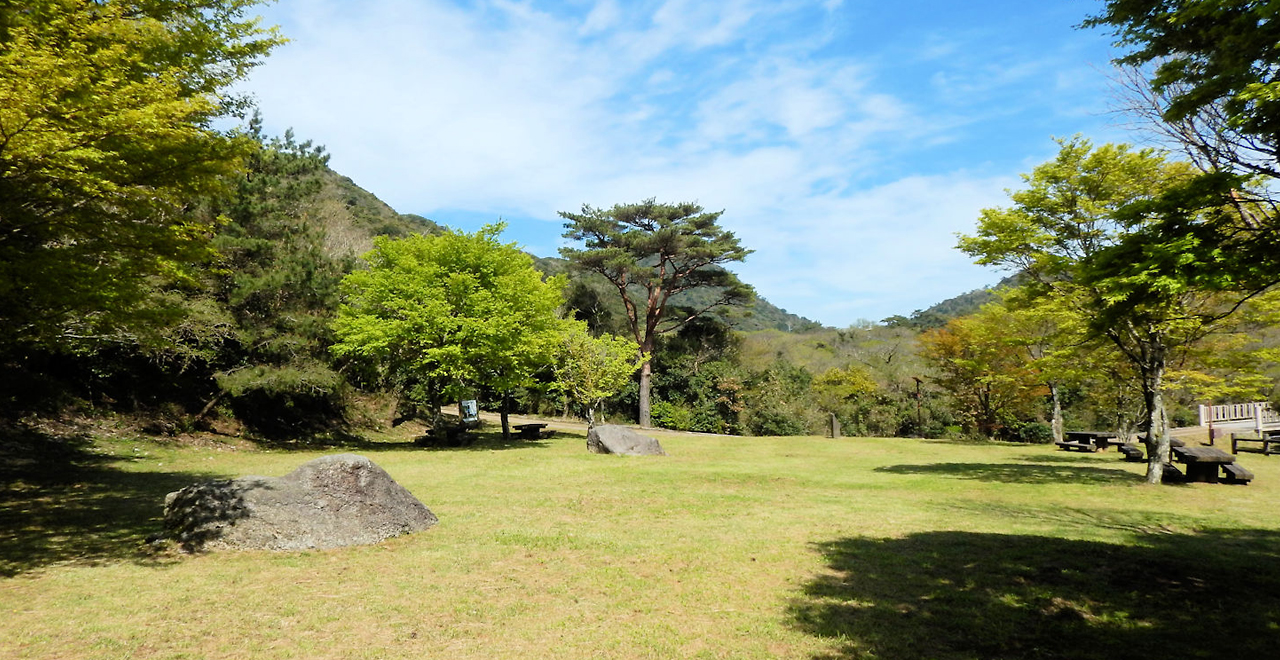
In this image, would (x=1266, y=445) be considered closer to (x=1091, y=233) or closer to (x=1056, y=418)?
(x=1056, y=418)

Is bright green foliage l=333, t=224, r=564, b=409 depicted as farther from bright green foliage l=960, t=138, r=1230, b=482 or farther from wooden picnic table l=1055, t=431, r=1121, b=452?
wooden picnic table l=1055, t=431, r=1121, b=452

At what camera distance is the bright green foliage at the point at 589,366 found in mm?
25672

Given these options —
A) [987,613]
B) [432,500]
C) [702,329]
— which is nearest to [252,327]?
[432,500]

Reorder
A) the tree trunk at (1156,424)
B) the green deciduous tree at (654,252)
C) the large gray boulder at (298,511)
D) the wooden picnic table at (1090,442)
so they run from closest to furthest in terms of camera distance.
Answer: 1. the large gray boulder at (298,511)
2. the tree trunk at (1156,424)
3. the wooden picnic table at (1090,442)
4. the green deciduous tree at (654,252)

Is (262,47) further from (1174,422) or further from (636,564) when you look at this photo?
(1174,422)

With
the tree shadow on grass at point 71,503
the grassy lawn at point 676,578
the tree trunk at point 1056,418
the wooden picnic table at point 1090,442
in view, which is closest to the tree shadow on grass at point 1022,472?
the grassy lawn at point 676,578

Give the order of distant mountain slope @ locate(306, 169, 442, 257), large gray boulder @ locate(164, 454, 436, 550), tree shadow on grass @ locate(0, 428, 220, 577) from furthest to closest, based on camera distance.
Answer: distant mountain slope @ locate(306, 169, 442, 257)
large gray boulder @ locate(164, 454, 436, 550)
tree shadow on grass @ locate(0, 428, 220, 577)

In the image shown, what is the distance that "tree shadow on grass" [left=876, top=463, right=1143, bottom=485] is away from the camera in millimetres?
14297

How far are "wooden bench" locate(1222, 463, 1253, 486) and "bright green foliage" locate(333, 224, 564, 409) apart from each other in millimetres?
17778

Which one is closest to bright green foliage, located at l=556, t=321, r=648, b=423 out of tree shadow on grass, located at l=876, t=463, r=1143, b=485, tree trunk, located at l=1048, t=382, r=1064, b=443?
tree shadow on grass, located at l=876, t=463, r=1143, b=485

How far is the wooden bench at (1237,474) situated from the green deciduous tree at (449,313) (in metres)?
17.8

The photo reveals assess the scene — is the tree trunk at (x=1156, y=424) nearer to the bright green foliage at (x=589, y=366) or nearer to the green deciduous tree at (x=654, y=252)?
the bright green foliage at (x=589, y=366)

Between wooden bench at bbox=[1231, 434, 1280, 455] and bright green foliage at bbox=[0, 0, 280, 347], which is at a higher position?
bright green foliage at bbox=[0, 0, 280, 347]

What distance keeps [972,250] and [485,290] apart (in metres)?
14.5
